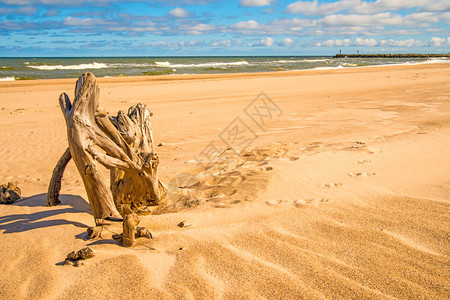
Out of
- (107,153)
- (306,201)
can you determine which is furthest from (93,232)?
(306,201)

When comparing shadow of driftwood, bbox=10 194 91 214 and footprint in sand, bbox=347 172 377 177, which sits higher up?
shadow of driftwood, bbox=10 194 91 214

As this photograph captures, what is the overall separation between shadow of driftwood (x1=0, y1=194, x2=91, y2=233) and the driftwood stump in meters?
0.18

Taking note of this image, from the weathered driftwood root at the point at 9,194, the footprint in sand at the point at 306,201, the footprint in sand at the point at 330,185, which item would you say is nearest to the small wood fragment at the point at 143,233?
the footprint in sand at the point at 306,201

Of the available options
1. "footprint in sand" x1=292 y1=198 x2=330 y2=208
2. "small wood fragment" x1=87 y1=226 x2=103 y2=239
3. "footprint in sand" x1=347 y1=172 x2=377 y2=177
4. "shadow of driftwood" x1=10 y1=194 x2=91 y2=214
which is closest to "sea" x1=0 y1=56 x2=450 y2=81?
"shadow of driftwood" x1=10 y1=194 x2=91 y2=214

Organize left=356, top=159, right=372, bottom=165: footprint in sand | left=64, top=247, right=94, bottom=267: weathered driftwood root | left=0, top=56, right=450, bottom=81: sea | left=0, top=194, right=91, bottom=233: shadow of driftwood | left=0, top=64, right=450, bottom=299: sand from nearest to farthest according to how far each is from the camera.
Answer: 1. left=0, top=64, right=450, bottom=299: sand
2. left=64, top=247, right=94, bottom=267: weathered driftwood root
3. left=0, top=194, right=91, bottom=233: shadow of driftwood
4. left=356, top=159, right=372, bottom=165: footprint in sand
5. left=0, top=56, right=450, bottom=81: sea

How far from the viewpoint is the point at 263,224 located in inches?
140

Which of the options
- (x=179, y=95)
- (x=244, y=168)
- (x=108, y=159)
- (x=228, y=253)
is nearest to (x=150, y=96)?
(x=179, y=95)

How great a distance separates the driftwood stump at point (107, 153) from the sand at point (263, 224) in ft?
0.97

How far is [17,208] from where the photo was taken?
161 inches

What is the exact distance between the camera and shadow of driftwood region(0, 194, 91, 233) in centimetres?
356

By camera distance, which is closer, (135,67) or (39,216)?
(39,216)

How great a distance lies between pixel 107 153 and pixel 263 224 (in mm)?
1882

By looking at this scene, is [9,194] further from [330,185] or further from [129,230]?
[330,185]

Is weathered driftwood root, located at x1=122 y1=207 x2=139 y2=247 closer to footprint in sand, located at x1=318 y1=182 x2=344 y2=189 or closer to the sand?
the sand
